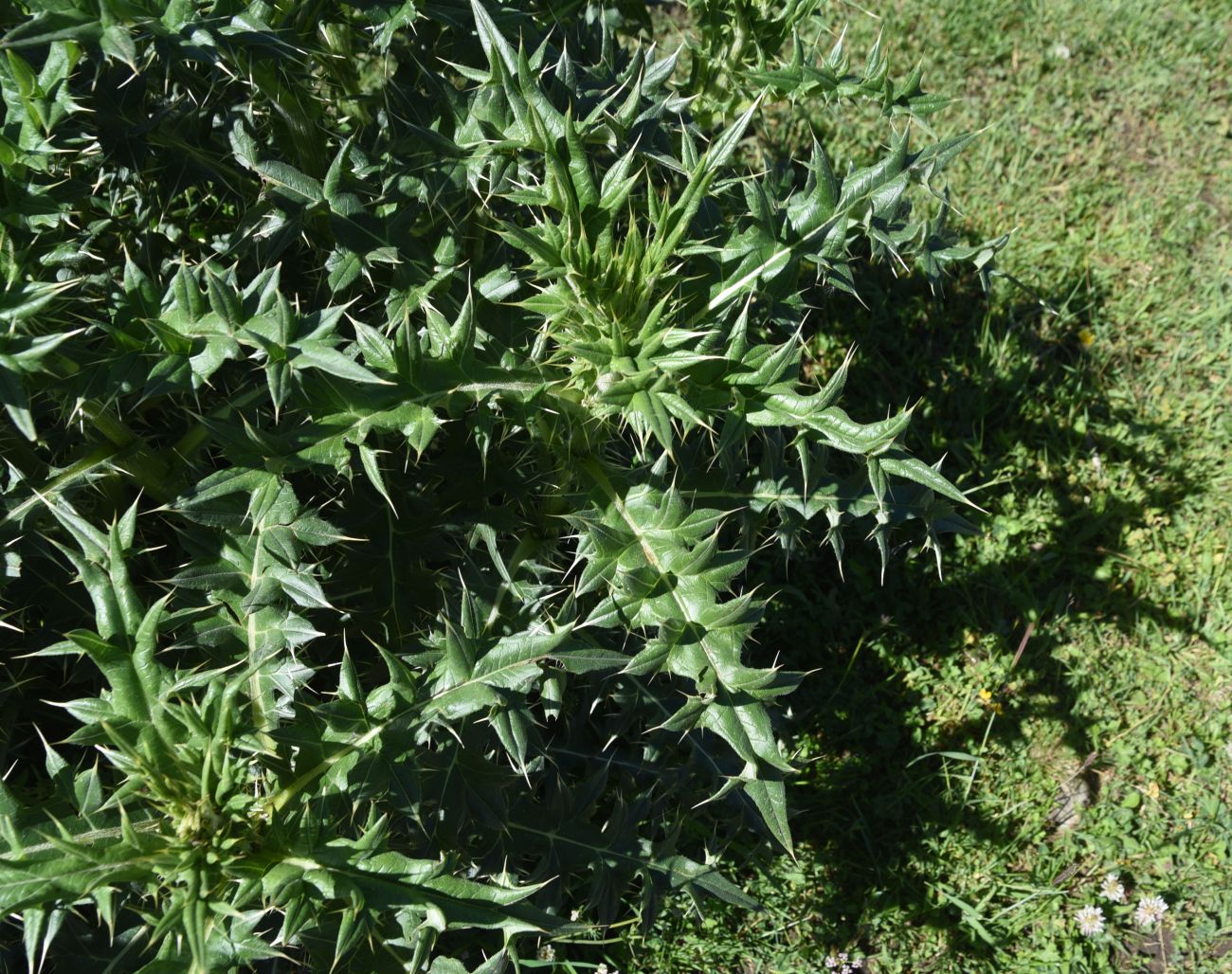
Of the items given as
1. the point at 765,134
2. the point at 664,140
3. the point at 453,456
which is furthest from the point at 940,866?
the point at 765,134

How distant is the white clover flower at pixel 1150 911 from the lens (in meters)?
2.84

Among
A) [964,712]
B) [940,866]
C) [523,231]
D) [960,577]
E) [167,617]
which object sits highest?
[523,231]

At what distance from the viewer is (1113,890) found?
2875 millimetres

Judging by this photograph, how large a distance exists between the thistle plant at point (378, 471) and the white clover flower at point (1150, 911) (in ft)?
4.05

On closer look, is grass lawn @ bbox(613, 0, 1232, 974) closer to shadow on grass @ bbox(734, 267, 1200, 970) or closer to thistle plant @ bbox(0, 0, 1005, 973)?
shadow on grass @ bbox(734, 267, 1200, 970)

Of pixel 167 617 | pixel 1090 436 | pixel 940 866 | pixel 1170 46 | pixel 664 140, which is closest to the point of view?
pixel 167 617

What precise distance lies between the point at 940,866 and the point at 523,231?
2.25m

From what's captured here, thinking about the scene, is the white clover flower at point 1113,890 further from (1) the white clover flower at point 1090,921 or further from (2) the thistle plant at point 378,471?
(2) the thistle plant at point 378,471

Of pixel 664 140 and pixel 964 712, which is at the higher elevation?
pixel 664 140

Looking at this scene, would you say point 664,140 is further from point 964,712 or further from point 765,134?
point 964,712

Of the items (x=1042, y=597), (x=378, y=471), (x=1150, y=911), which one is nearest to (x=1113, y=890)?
(x=1150, y=911)

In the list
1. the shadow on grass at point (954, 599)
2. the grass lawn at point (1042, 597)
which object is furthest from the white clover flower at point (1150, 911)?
the shadow on grass at point (954, 599)

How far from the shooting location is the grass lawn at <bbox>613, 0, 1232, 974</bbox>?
291 centimetres

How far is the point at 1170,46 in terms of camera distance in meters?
4.49
